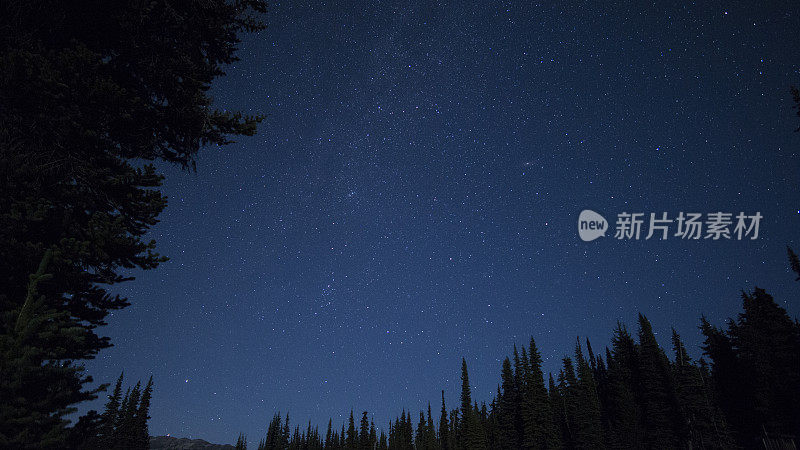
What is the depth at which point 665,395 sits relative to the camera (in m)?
53.7

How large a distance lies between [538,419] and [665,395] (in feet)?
59.6

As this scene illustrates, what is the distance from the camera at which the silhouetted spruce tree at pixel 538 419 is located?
55.6 meters

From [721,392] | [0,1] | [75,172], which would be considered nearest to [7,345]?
[75,172]

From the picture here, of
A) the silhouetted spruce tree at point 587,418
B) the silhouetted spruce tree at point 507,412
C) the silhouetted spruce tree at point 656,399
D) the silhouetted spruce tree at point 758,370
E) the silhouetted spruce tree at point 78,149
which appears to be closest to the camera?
the silhouetted spruce tree at point 78,149

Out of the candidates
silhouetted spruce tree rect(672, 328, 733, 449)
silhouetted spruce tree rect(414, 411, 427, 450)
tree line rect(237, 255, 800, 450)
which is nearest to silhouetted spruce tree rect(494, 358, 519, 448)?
tree line rect(237, 255, 800, 450)

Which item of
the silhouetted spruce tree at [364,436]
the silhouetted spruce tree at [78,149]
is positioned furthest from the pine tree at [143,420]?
the silhouetted spruce tree at [78,149]

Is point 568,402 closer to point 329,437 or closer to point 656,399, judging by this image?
point 656,399

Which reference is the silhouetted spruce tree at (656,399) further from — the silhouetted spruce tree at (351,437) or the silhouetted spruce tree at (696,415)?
the silhouetted spruce tree at (351,437)

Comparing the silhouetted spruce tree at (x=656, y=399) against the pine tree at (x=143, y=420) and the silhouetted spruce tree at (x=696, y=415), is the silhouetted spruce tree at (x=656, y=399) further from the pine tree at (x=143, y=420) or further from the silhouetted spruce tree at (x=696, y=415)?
the pine tree at (x=143, y=420)

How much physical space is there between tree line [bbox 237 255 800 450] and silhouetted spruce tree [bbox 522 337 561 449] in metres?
0.14

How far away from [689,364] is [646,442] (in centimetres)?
1299

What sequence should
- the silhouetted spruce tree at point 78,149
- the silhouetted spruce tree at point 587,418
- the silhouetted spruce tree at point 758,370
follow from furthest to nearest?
the silhouetted spruce tree at point 587,418
the silhouetted spruce tree at point 758,370
the silhouetted spruce tree at point 78,149

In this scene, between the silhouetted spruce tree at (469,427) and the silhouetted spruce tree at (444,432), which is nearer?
the silhouetted spruce tree at (469,427)

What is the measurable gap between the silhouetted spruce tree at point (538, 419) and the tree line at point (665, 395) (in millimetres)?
141
